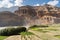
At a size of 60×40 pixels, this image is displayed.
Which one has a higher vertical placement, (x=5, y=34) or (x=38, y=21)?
(x=5, y=34)

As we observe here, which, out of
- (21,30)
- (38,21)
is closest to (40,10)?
(38,21)

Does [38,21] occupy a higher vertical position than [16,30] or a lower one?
lower

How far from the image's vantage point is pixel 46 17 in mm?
84500

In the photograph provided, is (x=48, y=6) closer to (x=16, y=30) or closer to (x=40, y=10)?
(x=40, y=10)

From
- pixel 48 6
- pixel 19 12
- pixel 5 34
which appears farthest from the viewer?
pixel 48 6

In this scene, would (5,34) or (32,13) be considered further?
(32,13)

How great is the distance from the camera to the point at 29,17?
85.8 metres

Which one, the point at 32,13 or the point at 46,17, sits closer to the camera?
the point at 46,17

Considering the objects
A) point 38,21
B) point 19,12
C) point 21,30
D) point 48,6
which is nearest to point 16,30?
point 21,30

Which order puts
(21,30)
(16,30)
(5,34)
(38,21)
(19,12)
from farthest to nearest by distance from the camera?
(19,12) < (38,21) < (21,30) < (16,30) < (5,34)

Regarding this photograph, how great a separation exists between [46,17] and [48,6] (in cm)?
1686

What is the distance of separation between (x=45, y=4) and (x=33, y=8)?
38.7 ft

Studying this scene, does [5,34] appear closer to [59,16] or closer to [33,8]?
[59,16]

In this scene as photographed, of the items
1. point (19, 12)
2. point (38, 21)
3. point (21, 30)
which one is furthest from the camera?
point (19, 12)
